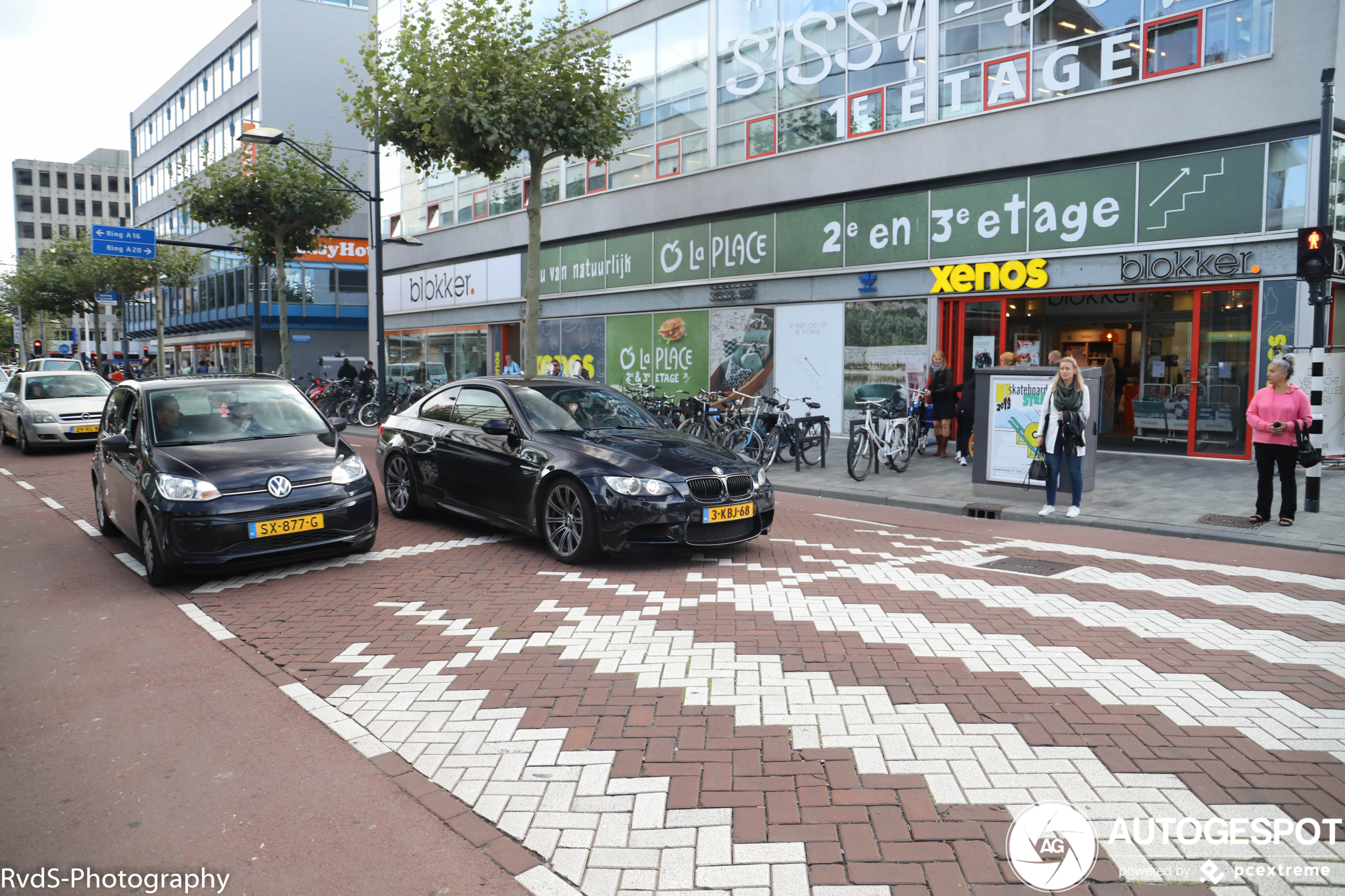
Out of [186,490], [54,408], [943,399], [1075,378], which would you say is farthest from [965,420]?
[54,408]

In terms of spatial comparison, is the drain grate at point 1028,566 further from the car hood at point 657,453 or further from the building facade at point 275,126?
the building facade at point 275,126

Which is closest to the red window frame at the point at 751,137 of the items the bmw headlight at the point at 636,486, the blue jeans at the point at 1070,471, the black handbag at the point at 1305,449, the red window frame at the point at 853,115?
the red window frame at the point at 853,115

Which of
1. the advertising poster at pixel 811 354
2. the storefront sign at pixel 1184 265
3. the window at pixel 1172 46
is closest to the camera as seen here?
the storefront sign at pixel 1184 265

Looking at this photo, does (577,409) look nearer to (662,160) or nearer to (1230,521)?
(1230,521)

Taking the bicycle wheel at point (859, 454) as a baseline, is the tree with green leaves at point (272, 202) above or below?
above

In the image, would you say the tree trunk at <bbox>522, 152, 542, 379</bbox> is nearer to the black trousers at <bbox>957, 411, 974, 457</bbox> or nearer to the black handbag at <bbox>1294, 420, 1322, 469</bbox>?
the black trousers at <bbox>957, 411, 974, 457</bbox>

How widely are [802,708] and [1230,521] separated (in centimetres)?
774

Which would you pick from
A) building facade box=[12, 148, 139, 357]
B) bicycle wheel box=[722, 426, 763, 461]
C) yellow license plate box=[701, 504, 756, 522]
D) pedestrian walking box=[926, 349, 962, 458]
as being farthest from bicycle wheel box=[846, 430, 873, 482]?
building facade box=[12, 148, 139, 357]

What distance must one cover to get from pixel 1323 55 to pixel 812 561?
11.6m

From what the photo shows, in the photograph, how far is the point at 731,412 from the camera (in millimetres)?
15930

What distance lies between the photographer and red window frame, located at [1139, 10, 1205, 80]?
14.0 metres

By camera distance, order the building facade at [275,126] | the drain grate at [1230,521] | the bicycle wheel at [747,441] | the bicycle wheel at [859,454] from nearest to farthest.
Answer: the drain grate at [1230,521], the bicycle wheel at [859,454], the bicycle wheel at [747,441], the building facade at [275,126]

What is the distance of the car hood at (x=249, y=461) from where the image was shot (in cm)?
672

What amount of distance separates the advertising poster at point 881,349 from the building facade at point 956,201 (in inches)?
2.1
